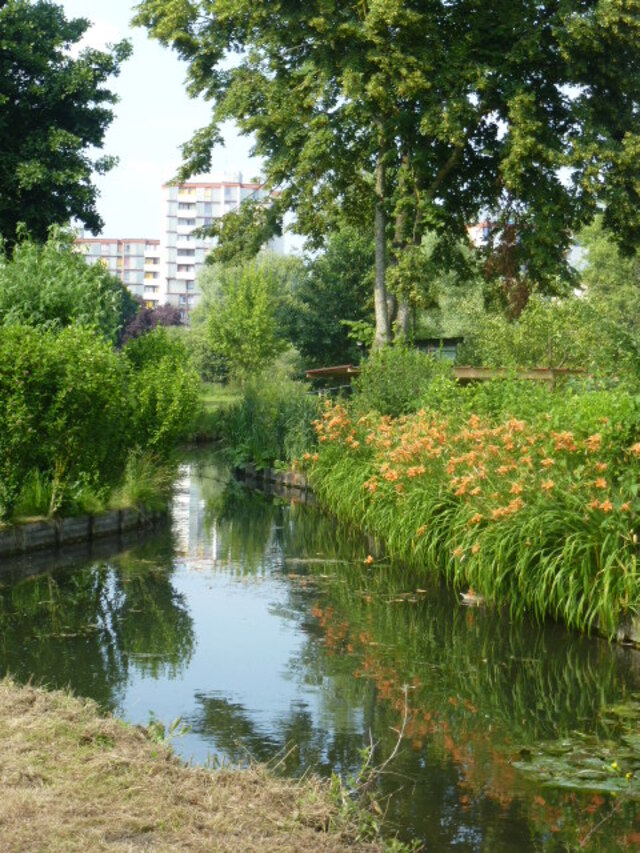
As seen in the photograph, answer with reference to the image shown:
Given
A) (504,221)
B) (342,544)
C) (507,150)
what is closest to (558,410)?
(342,544)

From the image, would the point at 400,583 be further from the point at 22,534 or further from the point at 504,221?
the point at 504,221

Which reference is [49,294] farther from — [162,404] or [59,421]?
[59,421]

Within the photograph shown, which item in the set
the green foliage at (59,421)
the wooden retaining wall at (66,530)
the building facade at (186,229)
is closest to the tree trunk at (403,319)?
the green foliage at (59,421)

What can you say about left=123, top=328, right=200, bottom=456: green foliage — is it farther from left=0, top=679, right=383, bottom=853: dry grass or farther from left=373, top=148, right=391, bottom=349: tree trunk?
left=0, top=679, right=383, bottom=853: dry grass

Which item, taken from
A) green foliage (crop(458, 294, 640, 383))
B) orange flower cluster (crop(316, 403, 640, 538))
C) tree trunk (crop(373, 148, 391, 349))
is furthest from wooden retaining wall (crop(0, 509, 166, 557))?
green foliage (crop(458, 294, 640, 383))

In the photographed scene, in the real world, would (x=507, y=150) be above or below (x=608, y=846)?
above

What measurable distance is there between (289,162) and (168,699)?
22.7 metres

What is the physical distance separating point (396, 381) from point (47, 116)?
680 inches

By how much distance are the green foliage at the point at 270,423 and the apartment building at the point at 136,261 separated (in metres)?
146

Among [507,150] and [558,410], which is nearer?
[558,410]

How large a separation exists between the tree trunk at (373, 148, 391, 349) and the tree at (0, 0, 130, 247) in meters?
8.33

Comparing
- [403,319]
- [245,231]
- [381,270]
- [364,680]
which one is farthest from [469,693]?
[245,231]

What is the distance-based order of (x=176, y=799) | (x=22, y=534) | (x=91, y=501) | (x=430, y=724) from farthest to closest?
(x=91, y=501)
(x=22, y=534)
(x=430, y=724)
(x=176, y=799)

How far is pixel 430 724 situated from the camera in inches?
294
